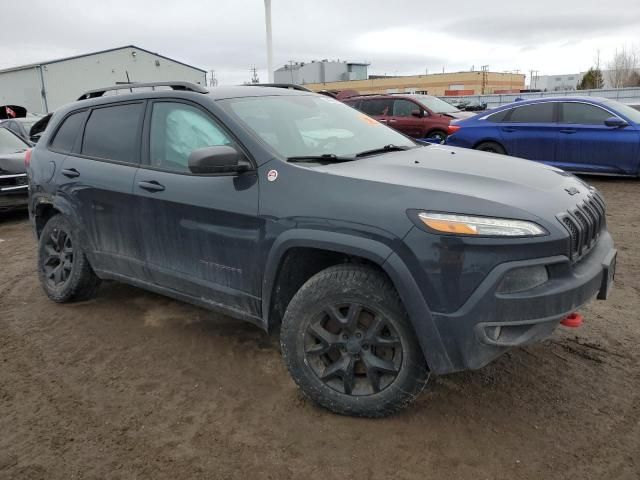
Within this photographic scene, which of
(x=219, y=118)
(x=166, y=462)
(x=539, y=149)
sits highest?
(x=219, y=118)

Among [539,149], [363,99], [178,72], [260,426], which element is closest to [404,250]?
[260,426]

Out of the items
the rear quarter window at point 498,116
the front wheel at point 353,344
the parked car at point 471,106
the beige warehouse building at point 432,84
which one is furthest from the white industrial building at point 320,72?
the front wheel at point 353,344

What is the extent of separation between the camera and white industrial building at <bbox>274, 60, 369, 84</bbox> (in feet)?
224

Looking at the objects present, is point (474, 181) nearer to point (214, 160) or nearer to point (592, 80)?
point (214, 160)

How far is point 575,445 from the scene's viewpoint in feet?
8.33

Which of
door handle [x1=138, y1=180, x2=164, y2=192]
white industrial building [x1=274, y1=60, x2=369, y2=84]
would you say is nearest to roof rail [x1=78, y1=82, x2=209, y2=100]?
door handle [x1=138, y1=180, x2=164, y2=192]

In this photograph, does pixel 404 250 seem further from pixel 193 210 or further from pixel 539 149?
pixel 539 149

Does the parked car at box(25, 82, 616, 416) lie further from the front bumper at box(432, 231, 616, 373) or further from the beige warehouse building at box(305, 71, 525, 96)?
the beige warehouse building at box(305, 71, 525, 96)

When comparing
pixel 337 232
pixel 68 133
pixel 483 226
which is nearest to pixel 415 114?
pixel 68 133

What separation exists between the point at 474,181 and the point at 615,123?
7.26 metres

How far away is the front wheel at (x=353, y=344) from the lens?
8.52 ft

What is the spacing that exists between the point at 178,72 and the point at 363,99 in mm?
25442

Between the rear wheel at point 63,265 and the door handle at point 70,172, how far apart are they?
38 cm

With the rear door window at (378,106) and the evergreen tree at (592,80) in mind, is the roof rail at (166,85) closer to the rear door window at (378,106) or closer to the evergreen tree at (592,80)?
the rear door window at (378,106)
